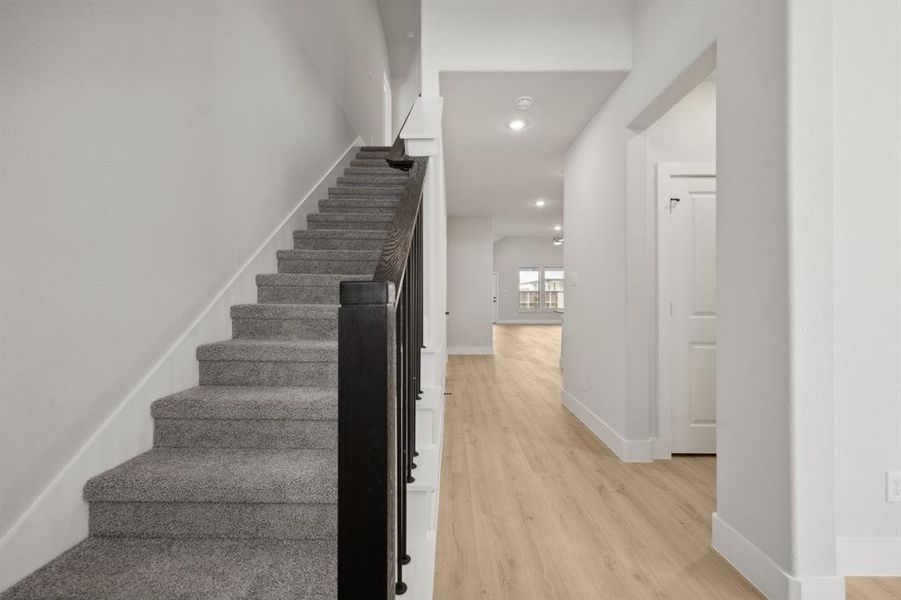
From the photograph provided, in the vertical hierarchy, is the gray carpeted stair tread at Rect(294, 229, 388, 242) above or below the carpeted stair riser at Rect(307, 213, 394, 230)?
below

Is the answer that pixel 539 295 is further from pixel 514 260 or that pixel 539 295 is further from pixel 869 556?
pixel 869 556

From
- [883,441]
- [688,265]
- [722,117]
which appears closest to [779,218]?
[722,117]

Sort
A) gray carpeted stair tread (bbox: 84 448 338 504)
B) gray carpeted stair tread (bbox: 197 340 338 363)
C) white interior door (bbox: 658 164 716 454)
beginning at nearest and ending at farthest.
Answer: gray carpeted stair tread (bbox: 84 448 338 504) < gray carpeted stair tread (bbox: 197 340 338 363) < white interior door (bbox: 658 164 716 454)

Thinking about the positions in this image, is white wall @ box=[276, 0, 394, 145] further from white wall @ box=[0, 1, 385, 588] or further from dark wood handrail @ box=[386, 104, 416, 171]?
dark wood handrail @ box=[386, 104, 416, 171]

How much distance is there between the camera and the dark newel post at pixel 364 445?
2.29ft

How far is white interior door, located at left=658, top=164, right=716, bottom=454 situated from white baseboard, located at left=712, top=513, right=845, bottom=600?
1305 millimetres

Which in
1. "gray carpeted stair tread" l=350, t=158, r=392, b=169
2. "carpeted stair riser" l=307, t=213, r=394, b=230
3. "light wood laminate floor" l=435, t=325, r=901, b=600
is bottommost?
"light wood laminate floor" l=435, t=325, r=901, b=600

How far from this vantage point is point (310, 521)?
4.73 feet

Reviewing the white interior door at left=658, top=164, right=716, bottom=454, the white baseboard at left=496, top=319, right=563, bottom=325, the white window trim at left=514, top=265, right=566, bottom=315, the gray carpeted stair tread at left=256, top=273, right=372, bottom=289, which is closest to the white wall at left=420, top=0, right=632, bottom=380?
the gray carpeted stair tread at left=256, top=273, right=372, bottom=289

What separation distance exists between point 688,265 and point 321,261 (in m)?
2.55

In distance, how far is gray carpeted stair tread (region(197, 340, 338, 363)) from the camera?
79.4 inches

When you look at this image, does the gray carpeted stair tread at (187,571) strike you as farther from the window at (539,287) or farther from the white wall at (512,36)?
the window at (539,287)

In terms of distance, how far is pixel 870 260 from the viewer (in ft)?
5.80

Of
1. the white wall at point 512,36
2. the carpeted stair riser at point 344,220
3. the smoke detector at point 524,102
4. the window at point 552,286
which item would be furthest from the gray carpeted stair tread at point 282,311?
the window at point 552,286
